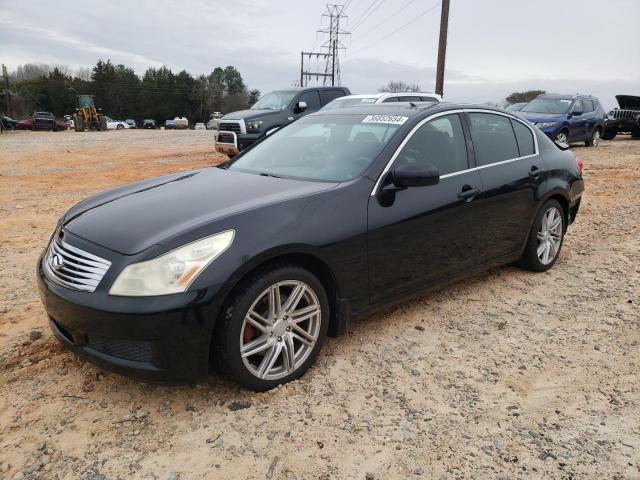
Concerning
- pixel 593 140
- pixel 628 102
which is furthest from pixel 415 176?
pixel 628 102

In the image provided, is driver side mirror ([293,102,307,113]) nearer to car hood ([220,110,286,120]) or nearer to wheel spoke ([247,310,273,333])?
car hood ([220,110,286,120])

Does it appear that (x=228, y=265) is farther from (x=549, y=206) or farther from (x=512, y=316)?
(x=549, y=206)

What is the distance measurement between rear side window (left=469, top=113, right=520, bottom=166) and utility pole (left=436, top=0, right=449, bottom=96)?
49.8 feet

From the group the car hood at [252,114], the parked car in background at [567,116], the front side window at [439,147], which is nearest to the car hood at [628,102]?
the parked car in background at [567,116]

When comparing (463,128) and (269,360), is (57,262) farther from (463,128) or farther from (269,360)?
(463,128)

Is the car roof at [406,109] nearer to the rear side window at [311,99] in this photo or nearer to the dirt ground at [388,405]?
the dirt ground at [388,405]

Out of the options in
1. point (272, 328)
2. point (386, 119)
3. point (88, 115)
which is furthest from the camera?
point (88, 115)

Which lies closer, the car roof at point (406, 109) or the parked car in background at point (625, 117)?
the car roof at point (406, 109)

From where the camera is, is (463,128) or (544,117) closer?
(463,128)

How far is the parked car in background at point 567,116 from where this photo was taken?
48.0ft

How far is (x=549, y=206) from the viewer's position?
4.69 m

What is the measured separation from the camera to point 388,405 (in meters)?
2.76

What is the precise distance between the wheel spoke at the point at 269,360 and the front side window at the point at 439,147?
1492 mm

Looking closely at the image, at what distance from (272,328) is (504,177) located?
8.16 ft
